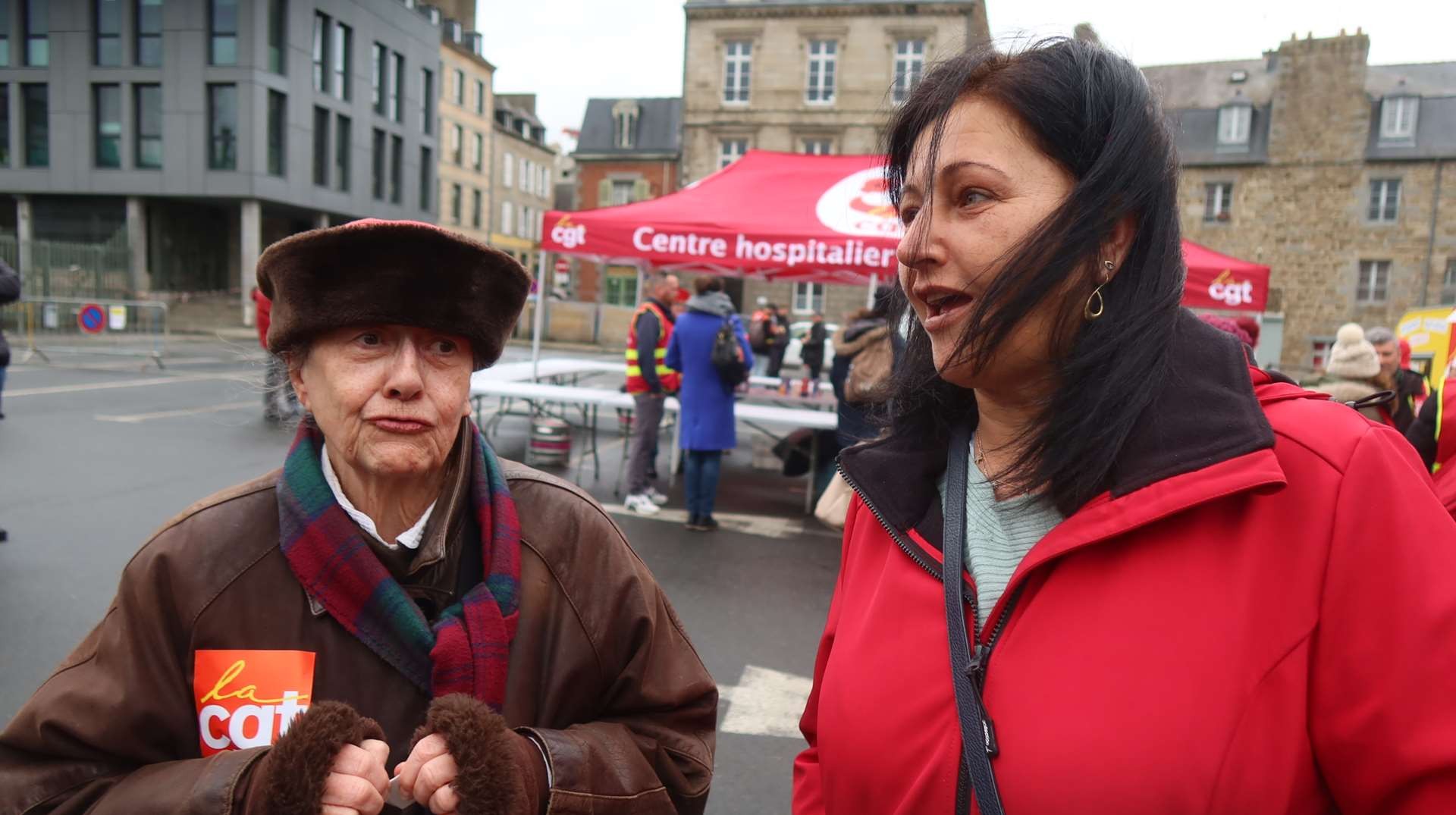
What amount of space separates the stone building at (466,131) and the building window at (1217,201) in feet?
99.8

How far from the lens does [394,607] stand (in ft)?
4.70

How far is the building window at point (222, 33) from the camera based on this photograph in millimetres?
26922

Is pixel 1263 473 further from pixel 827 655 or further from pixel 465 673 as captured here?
pixel 465 673

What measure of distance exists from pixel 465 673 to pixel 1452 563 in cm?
131

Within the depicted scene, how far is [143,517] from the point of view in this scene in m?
6.09

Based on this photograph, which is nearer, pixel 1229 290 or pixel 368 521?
pixel 368 521

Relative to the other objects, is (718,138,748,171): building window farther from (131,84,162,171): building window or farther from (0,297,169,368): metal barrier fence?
(0,297,169,368): metal barrier fence

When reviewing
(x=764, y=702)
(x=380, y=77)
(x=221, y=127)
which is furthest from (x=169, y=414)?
(x=380, y=77)

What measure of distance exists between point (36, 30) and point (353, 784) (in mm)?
36259

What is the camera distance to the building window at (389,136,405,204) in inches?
1348

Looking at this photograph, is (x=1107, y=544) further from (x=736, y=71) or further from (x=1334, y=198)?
(x=1334, y=198)

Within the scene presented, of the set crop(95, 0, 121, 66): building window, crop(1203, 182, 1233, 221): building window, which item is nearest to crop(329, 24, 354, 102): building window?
crop(95, 0, 121, 66): building window

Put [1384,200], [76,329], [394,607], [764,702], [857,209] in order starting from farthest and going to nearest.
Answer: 1. [1384,200]
2. [76,329]
3. [857,209]
4. [764,702]
5. [394,607]

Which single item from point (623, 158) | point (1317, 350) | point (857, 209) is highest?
point (623, 158)
